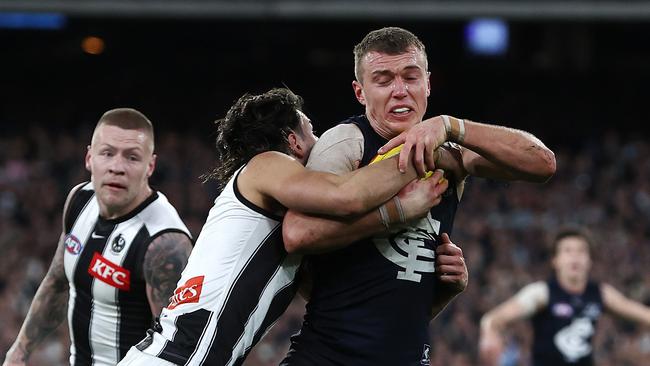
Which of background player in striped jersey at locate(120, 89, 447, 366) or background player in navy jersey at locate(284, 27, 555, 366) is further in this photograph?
background player in navy jersey at locate(284, 27, 555, 366)

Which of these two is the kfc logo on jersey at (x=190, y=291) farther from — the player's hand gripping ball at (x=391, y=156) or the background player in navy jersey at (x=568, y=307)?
the background player in navy jersey at (x=568, y=307)

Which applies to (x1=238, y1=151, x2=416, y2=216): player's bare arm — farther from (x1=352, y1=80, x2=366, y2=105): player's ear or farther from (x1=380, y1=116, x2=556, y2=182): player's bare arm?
(x1=352, y1=80, x2=366, y2=105): player's ear

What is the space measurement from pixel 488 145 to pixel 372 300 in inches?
32.0

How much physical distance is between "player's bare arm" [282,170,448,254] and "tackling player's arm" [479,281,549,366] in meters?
4.12

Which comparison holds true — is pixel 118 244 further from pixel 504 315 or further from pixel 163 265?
pixel 504 315

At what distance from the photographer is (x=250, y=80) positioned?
67.6ft

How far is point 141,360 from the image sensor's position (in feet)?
13.8

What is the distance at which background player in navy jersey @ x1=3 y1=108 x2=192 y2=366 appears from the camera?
5.27 m

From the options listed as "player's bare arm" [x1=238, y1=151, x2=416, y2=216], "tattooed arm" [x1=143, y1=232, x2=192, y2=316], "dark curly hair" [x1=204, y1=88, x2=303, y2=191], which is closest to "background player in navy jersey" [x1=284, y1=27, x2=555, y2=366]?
"player's bare arm" [x1=238, y1=151, x2=416, y2=216]

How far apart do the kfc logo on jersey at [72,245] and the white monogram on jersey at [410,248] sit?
6.43 ft

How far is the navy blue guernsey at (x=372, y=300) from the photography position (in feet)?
14.1

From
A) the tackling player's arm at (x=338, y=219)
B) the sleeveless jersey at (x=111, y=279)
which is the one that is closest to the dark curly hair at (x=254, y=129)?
the tackling player's arm at (x=338, y=219)

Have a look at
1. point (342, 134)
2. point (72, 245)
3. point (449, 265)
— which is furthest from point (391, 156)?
point (72, 245)

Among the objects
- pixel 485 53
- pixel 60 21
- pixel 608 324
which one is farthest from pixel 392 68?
pixel 60 21
